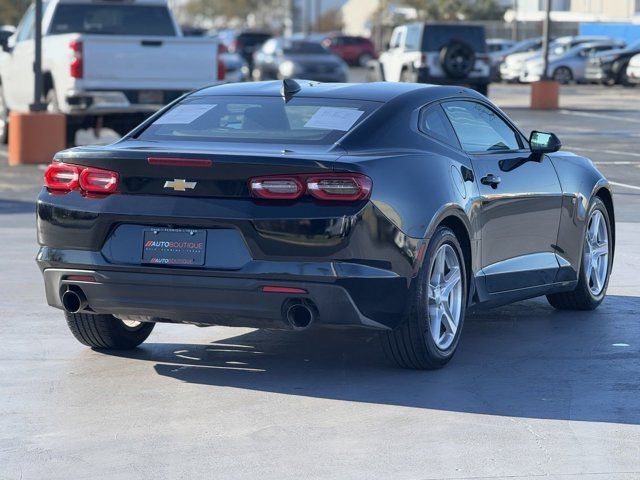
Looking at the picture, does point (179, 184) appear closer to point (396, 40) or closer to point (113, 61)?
point (113, 61)

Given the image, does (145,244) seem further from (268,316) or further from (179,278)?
(268,316)

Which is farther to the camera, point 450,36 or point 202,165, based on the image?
point 450,36

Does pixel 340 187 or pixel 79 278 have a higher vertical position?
pixel 340 187

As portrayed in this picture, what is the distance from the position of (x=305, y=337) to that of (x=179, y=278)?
1635mm

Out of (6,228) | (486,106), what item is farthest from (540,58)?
(486,106)

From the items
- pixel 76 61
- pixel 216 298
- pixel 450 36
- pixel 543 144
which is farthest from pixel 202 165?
Result: pixel 450 36

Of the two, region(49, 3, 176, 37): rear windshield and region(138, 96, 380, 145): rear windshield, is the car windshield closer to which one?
region(49, 3, 176, 37): rear windshield

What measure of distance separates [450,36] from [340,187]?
29697 millimetres

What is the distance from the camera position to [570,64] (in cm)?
4888

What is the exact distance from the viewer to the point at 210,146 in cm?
744

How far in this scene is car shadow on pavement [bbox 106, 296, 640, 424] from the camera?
6945 mm

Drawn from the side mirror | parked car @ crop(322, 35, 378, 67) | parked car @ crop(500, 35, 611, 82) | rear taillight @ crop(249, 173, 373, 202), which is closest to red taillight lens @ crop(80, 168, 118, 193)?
rear taillight @ crop(249, 173, 373, 202)

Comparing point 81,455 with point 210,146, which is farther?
point 210,146

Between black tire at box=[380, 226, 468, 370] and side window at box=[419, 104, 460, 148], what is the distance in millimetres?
591
